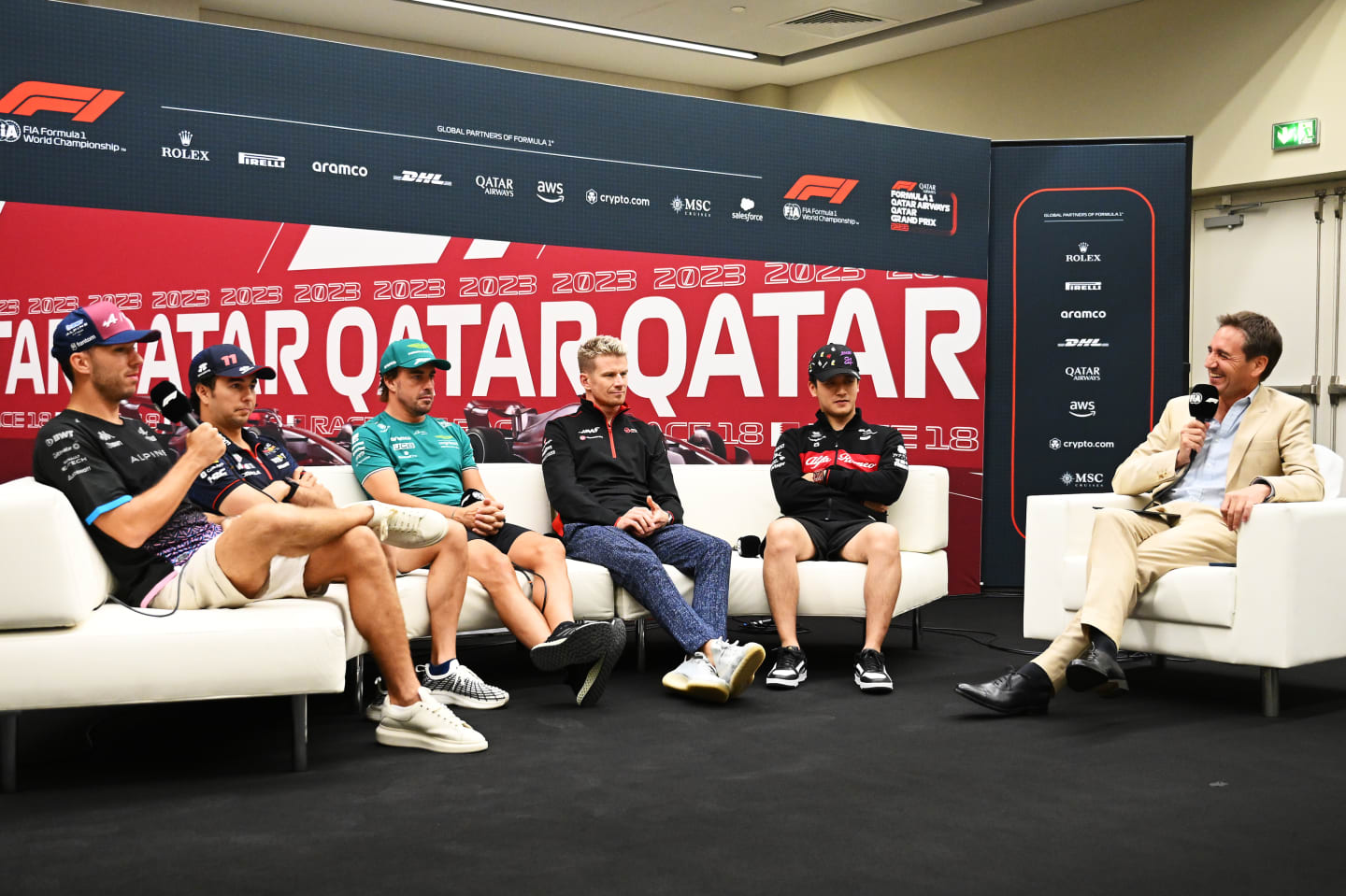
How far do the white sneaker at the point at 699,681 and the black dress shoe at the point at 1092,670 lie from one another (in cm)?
95

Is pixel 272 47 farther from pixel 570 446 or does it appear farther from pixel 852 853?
pixel 852 853

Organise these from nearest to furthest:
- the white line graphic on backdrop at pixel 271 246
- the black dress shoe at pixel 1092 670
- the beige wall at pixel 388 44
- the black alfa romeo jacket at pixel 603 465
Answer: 1. the black dress shoe at pixel 1092 670
2. the black alfa romeo jacket at pixel 603 465
3. the white line graphic on backdrop at pixel 271 246
4. the beige wall at pixel 388 44

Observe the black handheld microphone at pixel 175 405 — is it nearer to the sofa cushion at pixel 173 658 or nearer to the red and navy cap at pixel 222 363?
the red and navy cap at pixel 222 363

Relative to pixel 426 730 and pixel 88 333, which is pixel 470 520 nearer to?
pixel 426 730

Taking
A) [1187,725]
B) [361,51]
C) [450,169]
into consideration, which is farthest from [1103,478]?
[361,51]

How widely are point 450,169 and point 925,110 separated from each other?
4.69m

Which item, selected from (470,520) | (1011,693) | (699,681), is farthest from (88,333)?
(1011,693)

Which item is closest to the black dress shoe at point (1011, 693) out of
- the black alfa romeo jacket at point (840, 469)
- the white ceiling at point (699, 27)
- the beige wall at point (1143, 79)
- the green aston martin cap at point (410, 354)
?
the black alfa romeo jacket at point (840, 469)

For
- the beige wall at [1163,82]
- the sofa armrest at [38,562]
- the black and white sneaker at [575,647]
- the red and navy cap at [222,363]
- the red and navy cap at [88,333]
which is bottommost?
the black and white sneaker at [575,647]

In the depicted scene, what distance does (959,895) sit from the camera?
204cm

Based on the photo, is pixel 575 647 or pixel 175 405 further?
pixel 575 647

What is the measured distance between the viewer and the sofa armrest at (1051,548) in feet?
12.6

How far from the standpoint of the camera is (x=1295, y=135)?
664 centimetres

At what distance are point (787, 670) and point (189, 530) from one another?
1.80m
